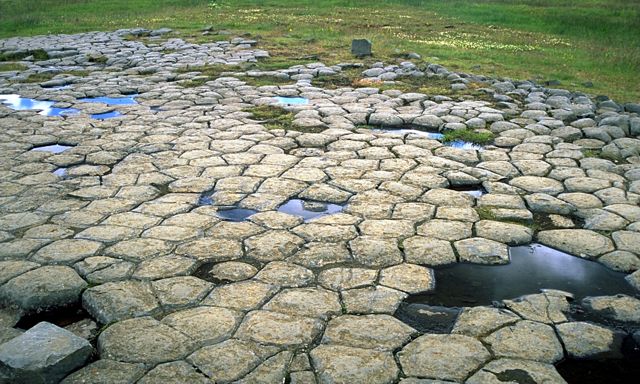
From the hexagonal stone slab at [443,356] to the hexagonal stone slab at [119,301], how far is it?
1341 mm

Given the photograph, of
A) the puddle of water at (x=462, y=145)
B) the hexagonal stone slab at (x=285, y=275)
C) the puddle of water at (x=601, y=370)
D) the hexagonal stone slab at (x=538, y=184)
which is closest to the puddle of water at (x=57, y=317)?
the hexagonal stone slab at (x=285, y=275)

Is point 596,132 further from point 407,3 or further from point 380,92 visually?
point 407,3

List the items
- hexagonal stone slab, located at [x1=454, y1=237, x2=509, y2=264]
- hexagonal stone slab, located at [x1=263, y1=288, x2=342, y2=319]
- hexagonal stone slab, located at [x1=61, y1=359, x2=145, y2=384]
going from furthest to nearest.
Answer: hexagonal stone slab, located at [x1=454, y1=237, x2=509, y2=264] < hexagonal stone slab, located at [x1=263, y1=288, x2=342, y2=319] < hexagonal stone slab, located at [x1=61, y1=359, x2=145, y2=384]

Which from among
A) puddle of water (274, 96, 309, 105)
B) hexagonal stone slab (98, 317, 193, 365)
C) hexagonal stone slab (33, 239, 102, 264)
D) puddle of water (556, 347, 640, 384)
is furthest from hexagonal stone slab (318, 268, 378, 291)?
puddle of water (274, 96, 309, 105)

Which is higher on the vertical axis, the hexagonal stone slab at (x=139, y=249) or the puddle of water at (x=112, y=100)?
the hexagonal stone slab at (x=139, y=249)

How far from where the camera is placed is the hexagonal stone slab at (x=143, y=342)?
9.03 ft

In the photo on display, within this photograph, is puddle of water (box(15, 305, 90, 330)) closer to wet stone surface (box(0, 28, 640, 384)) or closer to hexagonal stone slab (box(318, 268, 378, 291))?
wet stone surface (box(0, 28, 640, 384))

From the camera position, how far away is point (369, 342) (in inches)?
113

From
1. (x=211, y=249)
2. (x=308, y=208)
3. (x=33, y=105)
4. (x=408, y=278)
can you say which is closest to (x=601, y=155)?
(x=308, y=208)

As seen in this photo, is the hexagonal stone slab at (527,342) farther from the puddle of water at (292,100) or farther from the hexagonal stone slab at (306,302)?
the puddle of water at (292,100)

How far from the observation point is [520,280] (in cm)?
352

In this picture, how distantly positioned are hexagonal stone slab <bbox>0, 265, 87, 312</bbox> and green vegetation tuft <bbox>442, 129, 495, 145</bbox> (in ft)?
13.3

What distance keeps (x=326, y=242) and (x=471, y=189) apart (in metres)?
1.62

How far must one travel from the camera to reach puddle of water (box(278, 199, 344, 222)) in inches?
171
